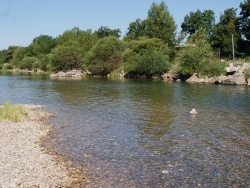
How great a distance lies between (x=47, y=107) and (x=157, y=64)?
6398 centimetres

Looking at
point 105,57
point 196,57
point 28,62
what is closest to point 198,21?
point 105,57

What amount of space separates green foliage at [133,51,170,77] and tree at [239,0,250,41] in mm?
24830

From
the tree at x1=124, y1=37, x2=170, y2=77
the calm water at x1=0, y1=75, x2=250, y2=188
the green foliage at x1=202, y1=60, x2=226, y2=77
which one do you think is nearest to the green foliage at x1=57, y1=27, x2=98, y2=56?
the tree at x1=124, y1=37, x2=170, y2=77

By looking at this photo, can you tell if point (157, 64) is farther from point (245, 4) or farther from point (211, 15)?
point (211, 15)

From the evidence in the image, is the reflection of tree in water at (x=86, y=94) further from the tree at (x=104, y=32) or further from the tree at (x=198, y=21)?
the tree at (x=104, y=32)

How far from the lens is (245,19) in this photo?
97125 mm

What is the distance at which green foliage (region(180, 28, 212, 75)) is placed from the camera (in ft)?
281

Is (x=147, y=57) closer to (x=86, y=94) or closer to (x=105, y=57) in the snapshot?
(x=105, y=57)

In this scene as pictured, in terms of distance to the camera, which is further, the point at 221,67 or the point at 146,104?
the point at 221,67

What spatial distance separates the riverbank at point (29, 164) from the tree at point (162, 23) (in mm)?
98232

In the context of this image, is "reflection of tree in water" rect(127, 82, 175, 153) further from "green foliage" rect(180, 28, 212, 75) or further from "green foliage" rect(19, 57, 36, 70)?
"green foliage" rect(19, 57, 36, 70)

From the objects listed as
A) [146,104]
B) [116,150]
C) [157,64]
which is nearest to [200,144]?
[116,150]

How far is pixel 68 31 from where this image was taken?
595ft

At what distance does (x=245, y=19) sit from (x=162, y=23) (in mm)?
31535
